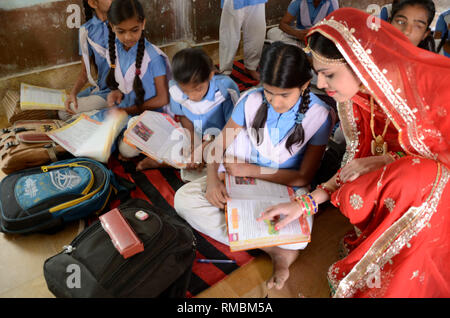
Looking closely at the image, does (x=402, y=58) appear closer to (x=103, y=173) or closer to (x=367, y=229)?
(x=367, y=229)

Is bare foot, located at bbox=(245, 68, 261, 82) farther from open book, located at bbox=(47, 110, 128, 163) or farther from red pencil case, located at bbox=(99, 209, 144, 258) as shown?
red pencil case, located at bbox=(99, 209, 144, 258)

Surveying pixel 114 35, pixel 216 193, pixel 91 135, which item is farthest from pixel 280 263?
pixel 114 35

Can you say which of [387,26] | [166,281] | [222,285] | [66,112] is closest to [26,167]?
[66,112]

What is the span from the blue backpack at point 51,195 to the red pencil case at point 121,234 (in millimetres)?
349

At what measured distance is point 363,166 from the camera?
3.95ft

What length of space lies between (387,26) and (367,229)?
694 millimetres

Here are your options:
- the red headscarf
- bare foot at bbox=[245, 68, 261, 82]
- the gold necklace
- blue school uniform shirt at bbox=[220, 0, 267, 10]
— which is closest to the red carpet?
the gold necklace

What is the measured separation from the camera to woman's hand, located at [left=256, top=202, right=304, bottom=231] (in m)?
1.29

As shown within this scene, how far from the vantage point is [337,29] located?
1066 millimetres

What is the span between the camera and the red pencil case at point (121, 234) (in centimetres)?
118

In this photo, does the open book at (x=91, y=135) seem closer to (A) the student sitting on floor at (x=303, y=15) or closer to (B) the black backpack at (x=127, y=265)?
(B) the black backpack at (x=127, y=265)

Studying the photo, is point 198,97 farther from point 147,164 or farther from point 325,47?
point 325,47

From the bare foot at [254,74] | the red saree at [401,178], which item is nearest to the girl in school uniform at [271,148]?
the red saree at [401,178]
